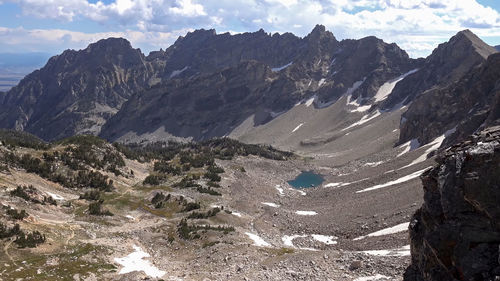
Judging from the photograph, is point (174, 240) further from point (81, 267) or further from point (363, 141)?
point (363, 141)

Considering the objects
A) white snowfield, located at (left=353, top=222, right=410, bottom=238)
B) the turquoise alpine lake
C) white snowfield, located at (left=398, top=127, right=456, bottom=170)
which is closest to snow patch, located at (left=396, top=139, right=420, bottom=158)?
white snowfield, located at (left=398, top=127, right=456, bottom=170)

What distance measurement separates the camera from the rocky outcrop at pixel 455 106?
12555 cm

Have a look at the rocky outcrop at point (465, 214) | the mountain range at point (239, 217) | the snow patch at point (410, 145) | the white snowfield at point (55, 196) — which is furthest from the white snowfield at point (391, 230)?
the snow patch at point (410, 145)

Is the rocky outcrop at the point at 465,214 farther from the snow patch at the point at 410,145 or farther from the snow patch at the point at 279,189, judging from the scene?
the snow patch at the point at 410,145

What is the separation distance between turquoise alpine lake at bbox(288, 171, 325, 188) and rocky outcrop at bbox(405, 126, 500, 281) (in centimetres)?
10394

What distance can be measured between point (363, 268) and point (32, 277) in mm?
31417

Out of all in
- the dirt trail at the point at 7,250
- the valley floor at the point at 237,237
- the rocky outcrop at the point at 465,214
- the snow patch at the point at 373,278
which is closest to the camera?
the rocky outcrop at the point at 465,214

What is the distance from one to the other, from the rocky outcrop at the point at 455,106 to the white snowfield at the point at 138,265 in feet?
304

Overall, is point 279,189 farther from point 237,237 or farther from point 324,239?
point 237,237

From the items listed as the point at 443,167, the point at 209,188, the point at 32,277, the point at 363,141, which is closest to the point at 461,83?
the point at 363,141

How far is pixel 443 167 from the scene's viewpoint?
25.4 meters

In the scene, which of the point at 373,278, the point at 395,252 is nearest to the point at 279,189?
the point at 395,252

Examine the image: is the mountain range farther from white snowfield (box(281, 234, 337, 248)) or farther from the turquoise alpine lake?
the turquoise alpine lake

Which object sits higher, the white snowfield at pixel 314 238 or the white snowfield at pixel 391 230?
the white snowfield at pixel 391 230
